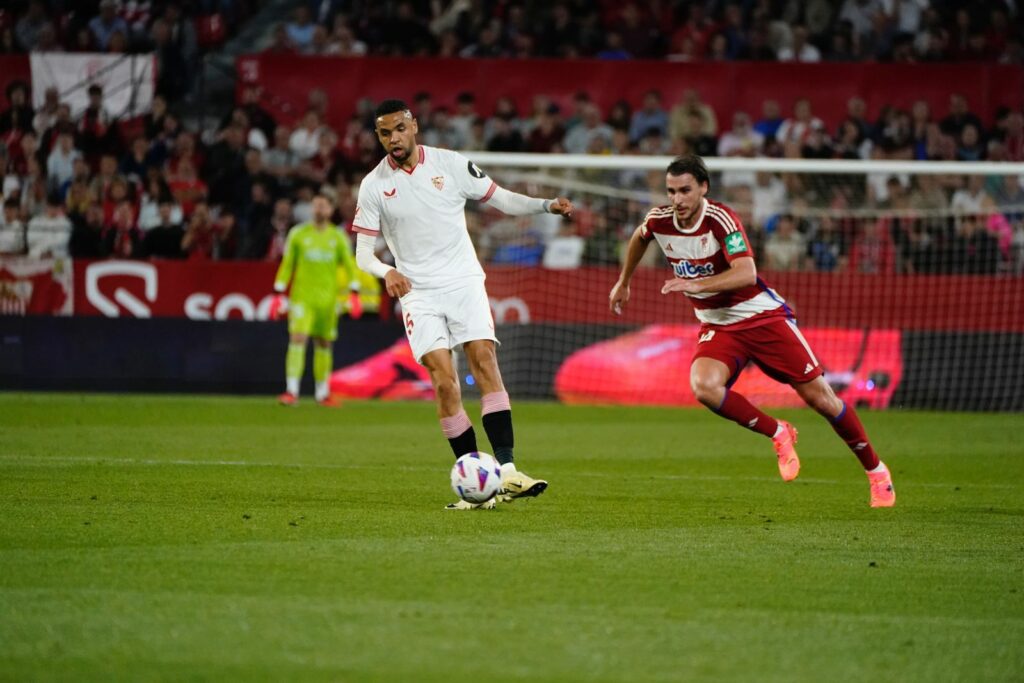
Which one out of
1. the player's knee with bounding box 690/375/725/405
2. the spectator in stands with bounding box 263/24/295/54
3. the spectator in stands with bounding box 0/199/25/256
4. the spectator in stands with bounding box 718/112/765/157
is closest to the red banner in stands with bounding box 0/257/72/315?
the spectator in stands with bounding box 0/199/25/256

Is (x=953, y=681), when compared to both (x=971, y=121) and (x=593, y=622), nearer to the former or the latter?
(x=593, y=622)

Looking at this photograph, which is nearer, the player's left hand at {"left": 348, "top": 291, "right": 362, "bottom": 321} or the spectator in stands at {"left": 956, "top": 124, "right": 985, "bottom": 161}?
the player's left hand at {"left": 348, "top": 291, "right": 362, "bottom": 321}

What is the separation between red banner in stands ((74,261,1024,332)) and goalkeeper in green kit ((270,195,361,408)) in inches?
62.5

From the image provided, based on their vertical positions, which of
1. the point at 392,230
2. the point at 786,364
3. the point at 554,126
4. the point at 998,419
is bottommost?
the point at 998,419

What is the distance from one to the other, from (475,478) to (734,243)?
221 centimetres

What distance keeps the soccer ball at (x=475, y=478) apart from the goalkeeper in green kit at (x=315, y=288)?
901cm

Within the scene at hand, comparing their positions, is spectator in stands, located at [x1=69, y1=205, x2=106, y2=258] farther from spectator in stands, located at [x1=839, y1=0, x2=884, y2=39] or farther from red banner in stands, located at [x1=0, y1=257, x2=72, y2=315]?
spectator in stands, located at [x1=839, y1=0, x2=884, y2=39]

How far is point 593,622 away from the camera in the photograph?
5.57 metres

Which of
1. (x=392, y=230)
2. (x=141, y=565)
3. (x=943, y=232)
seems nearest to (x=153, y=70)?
(x=943, y=232)

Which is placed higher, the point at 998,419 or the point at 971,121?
the point at 971,121

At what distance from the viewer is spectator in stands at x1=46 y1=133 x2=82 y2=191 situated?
21141 mm

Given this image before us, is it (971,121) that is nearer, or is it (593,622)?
(593,622)

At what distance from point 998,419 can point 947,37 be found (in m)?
7.97

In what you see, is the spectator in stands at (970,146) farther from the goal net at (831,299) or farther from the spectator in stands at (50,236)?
the spectator in stands at (50,236)
